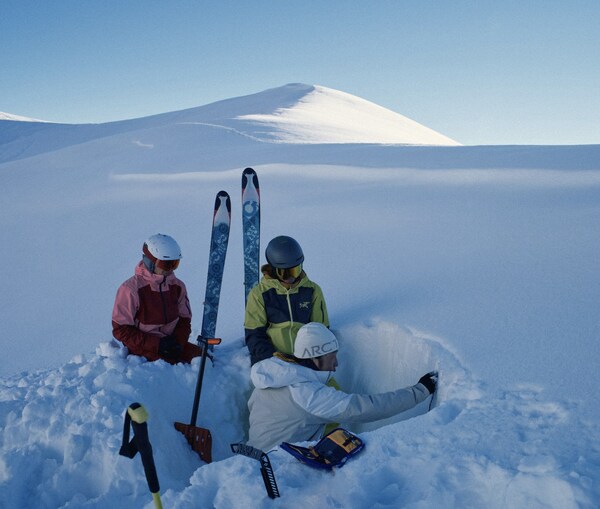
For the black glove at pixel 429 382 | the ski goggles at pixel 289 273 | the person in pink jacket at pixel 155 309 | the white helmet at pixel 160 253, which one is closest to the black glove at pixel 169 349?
the person in pink jacket at pixel 155 309

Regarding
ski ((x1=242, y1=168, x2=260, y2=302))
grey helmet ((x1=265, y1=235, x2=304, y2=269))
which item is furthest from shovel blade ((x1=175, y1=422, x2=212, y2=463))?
ski ((x1=242, y1=168, x2=260, y2=302))

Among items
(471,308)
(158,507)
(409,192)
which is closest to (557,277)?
(471,308)

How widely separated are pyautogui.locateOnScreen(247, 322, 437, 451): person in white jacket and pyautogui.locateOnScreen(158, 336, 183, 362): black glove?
1.26 meters

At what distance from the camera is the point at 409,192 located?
8805 mm

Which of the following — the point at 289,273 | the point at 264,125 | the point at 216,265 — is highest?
the point at 264,125

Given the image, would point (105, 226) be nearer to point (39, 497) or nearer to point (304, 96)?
point (39, 497)

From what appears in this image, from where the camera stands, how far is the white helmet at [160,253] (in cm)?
443

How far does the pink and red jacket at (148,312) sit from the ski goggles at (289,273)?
88cm

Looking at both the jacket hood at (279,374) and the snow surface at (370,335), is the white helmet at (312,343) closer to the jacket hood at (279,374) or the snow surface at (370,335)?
the jacket hood at (279,374)

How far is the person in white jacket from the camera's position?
11.4ft

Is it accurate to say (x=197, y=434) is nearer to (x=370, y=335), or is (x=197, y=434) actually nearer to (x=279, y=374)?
(x=279, y=374)

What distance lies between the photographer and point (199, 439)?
4.03m

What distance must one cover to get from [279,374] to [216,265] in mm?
2285

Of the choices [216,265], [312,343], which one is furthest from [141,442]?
[216,265]
